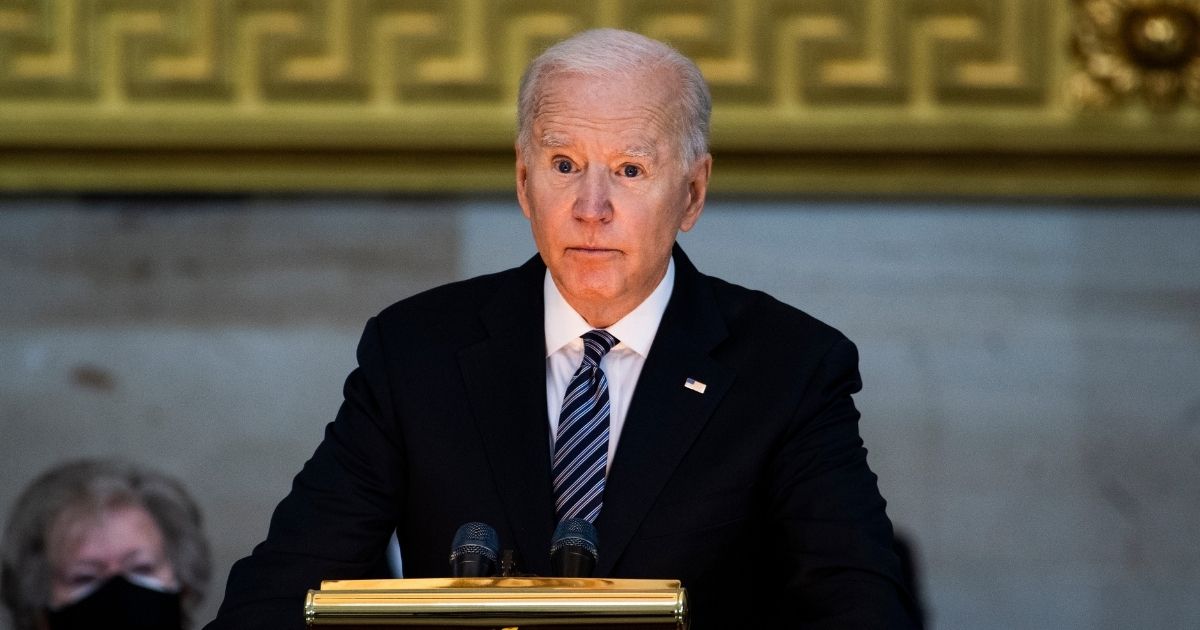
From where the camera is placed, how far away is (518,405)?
2.58m

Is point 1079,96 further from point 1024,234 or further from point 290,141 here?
point 290,141

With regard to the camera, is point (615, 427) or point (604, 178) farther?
point (615, 427)

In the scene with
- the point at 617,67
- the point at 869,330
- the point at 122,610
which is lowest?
the point at 122,610

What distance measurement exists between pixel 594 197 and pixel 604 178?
0.04 m

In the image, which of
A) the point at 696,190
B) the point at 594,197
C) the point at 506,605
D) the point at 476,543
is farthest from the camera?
the point at 696,190

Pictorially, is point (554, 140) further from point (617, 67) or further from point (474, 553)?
point (474, 553)

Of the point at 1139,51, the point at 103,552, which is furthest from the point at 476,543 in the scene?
the point at 1139,51

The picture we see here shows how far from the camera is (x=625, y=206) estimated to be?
8.10ft

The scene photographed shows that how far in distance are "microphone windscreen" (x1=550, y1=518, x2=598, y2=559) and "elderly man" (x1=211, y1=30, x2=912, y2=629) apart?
0.35 metres

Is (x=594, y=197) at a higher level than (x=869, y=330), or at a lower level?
higher

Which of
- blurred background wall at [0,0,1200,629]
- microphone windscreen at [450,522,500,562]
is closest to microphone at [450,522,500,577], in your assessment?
microphone windscreen at [450,522,500,562]

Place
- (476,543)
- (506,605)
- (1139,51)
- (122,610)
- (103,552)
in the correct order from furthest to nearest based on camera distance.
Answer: (1139,51), (103,552), (122,610), (476,543), (506,605)

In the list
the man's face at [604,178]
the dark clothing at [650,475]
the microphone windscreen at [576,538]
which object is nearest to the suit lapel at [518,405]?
the dark clothing at [650,475]

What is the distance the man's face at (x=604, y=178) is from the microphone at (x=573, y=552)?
53 cm
